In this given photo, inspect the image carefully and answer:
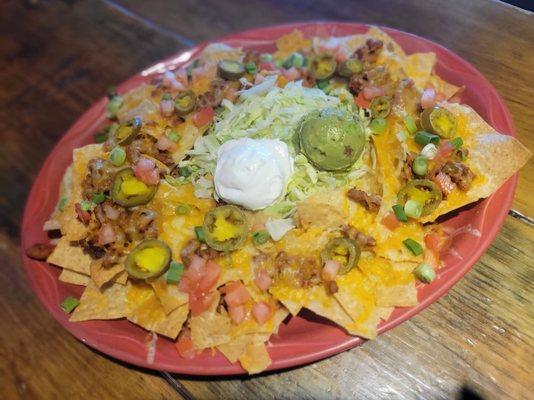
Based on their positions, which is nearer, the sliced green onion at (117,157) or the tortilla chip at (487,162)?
the tortilla chip at (487,162)

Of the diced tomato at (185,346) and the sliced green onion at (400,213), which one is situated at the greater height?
the sliced green onion at (400,213)

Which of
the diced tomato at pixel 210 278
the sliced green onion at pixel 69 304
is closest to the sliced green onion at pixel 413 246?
the diced tomato at pixel 210 278

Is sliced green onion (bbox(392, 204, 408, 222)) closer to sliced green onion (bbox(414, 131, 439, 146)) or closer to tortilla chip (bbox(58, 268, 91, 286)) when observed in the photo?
sliced green onion (bbox(414, 131, 439, 146))

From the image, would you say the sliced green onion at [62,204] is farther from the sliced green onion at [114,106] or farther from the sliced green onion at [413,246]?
the sliced green onion at [413,246]

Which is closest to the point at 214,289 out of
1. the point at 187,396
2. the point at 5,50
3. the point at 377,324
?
the point at 187,396

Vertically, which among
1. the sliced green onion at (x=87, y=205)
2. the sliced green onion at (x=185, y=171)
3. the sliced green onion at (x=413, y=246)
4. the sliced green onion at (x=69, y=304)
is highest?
the sliced green onion at (x=413, y=246)

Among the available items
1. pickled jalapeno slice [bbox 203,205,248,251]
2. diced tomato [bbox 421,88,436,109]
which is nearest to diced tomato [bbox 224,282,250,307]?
pickled jalapeno slice [bbox 203,205,248,251]
